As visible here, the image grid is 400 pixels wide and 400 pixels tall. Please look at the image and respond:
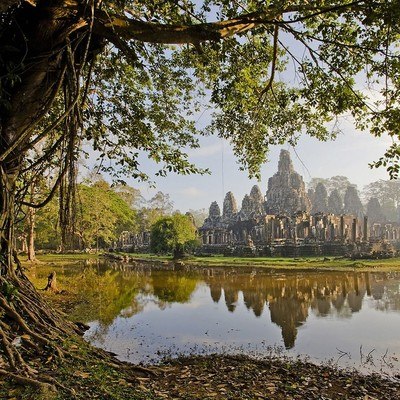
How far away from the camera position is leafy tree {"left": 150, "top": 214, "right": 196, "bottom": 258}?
1538 inches

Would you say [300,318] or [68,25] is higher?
[68,25]

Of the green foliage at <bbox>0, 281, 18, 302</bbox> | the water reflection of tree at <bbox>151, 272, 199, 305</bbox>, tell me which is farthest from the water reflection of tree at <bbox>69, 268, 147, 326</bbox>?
the green foliage at <bbox>0, 281, 18, 302</bbox>

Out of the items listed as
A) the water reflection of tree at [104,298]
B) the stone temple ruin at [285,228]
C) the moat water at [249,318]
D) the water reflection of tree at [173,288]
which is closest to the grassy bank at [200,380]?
the moat water at [249,318]

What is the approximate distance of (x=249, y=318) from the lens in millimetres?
12586

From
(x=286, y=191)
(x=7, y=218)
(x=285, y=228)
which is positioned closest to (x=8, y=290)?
(x=7, y=218)

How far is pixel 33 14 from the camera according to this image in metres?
4.57

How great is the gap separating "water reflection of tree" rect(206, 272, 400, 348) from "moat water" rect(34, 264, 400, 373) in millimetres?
40

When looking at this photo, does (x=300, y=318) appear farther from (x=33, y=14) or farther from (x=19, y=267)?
(x=33, y=14)

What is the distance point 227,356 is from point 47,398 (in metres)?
4.60

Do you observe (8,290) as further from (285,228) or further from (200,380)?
(285,228)

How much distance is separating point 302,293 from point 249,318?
5511 mm

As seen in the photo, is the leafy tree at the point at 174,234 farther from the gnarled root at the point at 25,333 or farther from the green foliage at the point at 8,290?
the green foliage at the point at 8,290

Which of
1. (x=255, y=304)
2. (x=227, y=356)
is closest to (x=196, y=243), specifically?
(x=255, y=304)

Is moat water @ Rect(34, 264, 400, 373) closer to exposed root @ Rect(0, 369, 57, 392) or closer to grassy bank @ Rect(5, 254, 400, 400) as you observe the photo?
grassy bank @ Rect(5, 254, 400, 400)
